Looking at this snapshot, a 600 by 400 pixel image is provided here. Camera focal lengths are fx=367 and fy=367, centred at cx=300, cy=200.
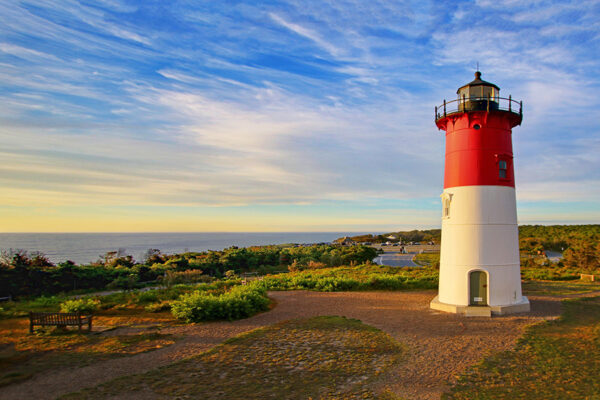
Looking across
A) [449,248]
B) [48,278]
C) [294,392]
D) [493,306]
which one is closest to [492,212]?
[449,248]

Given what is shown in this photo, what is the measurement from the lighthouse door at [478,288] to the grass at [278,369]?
441 centimetres

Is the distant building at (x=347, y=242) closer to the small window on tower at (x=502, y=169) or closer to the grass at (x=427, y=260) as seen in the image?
the grass at (x=427, y=260)

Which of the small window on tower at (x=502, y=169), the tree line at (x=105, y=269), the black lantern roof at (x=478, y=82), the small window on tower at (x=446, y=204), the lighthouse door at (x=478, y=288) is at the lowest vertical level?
the tree line at (x=105, y=269)

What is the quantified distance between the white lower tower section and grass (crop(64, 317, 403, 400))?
14.0 feet

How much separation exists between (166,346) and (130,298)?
683 cm

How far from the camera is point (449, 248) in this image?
13148 mm

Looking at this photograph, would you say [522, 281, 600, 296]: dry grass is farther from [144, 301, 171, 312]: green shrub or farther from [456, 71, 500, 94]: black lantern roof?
[144, 301, 171, 312]: green shrub

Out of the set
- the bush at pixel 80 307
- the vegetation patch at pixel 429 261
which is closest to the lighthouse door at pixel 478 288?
the bush at pixel 80 307

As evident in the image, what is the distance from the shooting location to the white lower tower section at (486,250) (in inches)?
494

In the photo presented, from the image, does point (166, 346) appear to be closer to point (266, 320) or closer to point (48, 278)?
point (266, 320)

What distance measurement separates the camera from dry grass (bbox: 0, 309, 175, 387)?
7836 mm

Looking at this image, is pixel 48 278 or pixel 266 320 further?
pixel 48 278

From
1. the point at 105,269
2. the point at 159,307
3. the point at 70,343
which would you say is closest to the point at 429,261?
the point at 159,307

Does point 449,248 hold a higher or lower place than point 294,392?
higher
